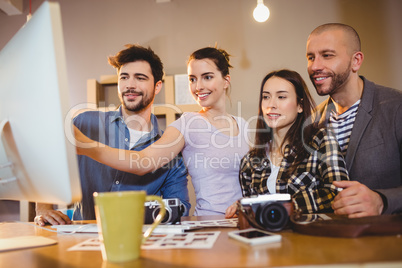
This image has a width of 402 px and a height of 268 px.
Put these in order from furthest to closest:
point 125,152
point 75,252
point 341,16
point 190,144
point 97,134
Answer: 1. point 341,16
2. point 97,134
3. point 190,144
4. point 125,152
5. point 75,252

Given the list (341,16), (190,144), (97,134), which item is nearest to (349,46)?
(190,144)

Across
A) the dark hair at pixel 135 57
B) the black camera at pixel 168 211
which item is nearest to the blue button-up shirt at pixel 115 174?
the dark hair at pixel 135 57

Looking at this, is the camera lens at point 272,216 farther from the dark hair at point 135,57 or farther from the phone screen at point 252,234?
the dark hair at point 135,57

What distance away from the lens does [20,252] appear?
0.65m

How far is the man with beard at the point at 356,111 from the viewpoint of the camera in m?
1.50

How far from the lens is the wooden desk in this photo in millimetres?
489

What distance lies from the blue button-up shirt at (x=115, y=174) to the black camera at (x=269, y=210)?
87 cm

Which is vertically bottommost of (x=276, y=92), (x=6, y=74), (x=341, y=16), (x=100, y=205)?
(x=100, y=205)

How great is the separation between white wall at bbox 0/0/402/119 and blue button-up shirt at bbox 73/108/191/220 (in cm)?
116

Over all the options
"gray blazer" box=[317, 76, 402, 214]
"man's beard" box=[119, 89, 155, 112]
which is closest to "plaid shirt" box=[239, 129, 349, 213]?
"gray blazer" box=[317, 76, 402, 214]

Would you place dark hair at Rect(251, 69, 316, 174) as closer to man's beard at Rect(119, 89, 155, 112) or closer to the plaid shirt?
the plaid shirt

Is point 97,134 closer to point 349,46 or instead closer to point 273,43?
point 349,46

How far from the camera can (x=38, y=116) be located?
56cm

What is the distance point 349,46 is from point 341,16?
1.21 m
